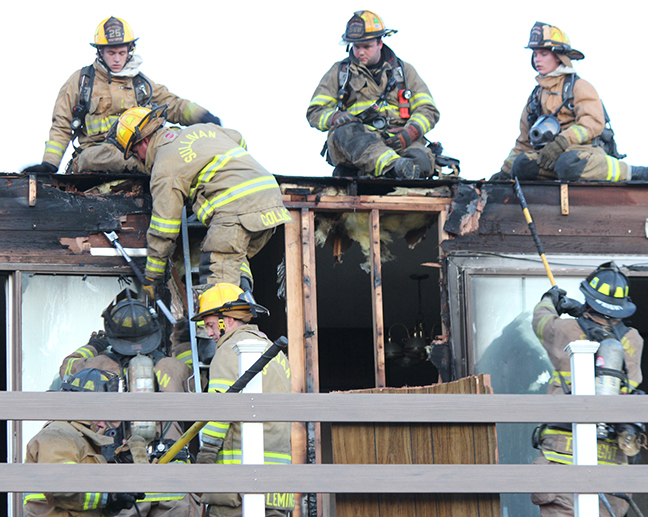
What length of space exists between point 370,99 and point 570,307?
3.06 m

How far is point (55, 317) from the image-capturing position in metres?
7.84

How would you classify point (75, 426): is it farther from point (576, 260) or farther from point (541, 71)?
point (541, 71)

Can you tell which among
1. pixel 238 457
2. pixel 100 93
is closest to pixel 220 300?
pixel 238 457

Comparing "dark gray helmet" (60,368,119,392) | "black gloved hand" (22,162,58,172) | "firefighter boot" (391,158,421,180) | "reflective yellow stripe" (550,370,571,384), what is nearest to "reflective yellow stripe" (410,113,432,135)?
"firefighter boot" (391,158,421,180)

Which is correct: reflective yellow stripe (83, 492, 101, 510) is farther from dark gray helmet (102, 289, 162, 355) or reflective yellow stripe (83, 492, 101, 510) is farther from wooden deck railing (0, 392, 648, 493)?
dark gray helmet (102, 289, 162, 355)

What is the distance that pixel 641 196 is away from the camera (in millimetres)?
8680

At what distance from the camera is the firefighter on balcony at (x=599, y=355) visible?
644cm

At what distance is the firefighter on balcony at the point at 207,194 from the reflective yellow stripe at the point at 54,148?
0.95m

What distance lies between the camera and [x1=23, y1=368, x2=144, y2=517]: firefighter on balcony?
207 inches

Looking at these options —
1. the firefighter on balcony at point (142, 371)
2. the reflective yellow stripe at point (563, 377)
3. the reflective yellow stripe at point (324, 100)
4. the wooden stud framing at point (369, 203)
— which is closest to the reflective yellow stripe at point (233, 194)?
the wooden stud framing at point (369, 203)

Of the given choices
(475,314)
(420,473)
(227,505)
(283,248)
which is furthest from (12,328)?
(420,473)

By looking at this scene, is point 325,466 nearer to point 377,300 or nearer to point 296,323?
point 296,323

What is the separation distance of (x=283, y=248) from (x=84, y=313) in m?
1.69

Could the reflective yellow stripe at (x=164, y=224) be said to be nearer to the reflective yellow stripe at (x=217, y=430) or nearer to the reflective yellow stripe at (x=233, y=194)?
the reflective yellow stripe at (x=233, y=194)
